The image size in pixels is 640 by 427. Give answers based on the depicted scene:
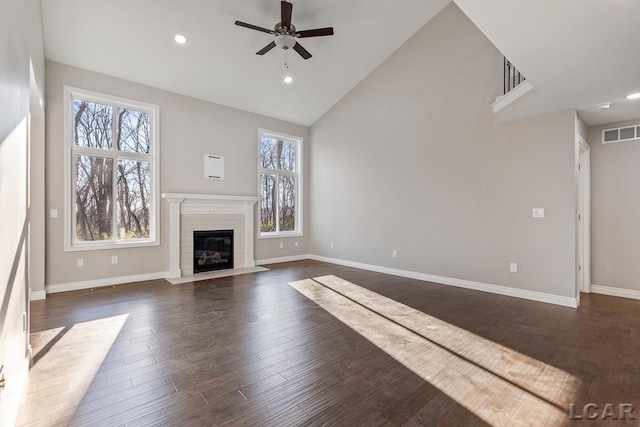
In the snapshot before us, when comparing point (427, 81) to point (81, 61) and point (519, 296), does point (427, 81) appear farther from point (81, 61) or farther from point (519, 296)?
point (81, 61)

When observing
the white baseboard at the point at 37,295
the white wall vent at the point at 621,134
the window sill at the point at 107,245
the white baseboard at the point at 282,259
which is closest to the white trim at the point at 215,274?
the white baseboard at the point at 282,259

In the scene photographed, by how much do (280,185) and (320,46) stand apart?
323 cm

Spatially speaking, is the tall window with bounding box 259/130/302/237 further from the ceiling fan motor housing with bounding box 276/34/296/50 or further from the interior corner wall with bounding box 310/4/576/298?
the ceiling fan motor housing with bounding box 276/34/296/50

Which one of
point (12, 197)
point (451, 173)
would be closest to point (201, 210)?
point (12, 197)

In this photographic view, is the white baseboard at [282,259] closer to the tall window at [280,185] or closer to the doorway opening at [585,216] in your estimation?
the tall window at [280,185]

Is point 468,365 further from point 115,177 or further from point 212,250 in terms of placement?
point 115,177

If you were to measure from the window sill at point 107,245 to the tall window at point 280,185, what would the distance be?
237cm

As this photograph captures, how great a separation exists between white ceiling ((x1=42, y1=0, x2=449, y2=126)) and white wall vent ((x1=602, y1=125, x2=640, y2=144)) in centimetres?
326

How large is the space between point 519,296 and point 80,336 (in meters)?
5.45

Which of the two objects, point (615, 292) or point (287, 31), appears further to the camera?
point (615, 292)

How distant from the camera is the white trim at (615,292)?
4281 millimetres

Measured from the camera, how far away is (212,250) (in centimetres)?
622

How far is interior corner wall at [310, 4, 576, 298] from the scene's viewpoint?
4.11 metres

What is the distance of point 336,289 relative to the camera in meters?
4.77
